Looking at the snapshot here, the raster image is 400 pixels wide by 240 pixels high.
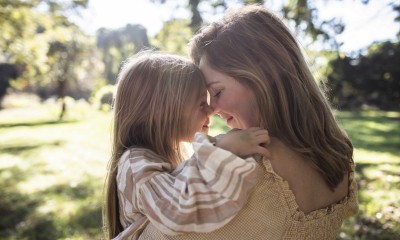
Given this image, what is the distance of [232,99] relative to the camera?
5.63ft

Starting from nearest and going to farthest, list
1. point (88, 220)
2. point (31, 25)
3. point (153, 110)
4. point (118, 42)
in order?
point (153, 110) → point (88, 220) → point (31, 25) → point (118, 42)

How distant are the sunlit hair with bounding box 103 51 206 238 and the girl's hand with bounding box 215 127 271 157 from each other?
56 centimetres

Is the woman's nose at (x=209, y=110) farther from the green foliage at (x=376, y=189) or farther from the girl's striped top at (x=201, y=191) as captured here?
the green foliage at (x=376, y=189)

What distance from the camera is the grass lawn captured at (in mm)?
5117

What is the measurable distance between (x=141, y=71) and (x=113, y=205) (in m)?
0.71

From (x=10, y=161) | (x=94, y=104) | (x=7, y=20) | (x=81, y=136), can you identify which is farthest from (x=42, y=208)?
(x=94, y=104)

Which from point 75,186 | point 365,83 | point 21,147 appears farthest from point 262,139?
point 365,83

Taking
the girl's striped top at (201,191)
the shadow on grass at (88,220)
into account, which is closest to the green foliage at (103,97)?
the shadow on grass at (88,220)

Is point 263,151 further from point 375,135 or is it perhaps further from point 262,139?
point 375,135

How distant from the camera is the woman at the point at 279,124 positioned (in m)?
1.39

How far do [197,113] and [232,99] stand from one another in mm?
372

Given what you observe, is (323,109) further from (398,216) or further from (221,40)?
(398,216)

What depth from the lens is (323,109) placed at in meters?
1.75

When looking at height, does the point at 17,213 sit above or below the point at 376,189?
below
